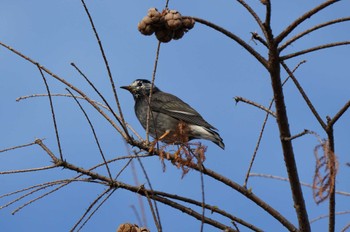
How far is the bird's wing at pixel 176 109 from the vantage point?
775cm

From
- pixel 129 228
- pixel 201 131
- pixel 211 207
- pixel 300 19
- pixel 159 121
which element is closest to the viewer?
pixel 300 19

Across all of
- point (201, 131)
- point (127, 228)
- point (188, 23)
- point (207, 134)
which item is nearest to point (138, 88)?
point (201, 131)

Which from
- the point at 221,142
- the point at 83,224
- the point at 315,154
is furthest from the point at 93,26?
the point at 221,142

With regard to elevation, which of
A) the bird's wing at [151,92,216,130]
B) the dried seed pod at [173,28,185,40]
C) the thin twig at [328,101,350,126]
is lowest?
the thin twig at [328,101,350,126]

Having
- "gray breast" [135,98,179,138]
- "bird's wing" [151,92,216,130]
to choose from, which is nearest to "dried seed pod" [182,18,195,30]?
"gray breast" [135,98,179,138]

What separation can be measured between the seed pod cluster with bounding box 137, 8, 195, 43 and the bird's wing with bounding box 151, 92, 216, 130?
13.9 feet

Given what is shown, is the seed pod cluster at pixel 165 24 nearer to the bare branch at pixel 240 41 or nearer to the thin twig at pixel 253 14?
the bare branch at pixel 240 41

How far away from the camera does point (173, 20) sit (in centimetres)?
317

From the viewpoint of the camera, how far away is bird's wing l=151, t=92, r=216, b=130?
7.75 meters

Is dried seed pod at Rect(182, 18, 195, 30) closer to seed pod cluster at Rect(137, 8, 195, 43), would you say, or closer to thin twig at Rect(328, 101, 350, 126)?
seed pod cluster at Rect(137, 8, 195, 43)

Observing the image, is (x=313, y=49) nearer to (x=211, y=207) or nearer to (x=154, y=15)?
(x=154, y=15)

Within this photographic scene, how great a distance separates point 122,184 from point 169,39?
961 mm

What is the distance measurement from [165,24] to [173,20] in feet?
0.29

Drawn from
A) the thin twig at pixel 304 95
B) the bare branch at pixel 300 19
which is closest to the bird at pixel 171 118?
the thin twig at pixel 304 95
